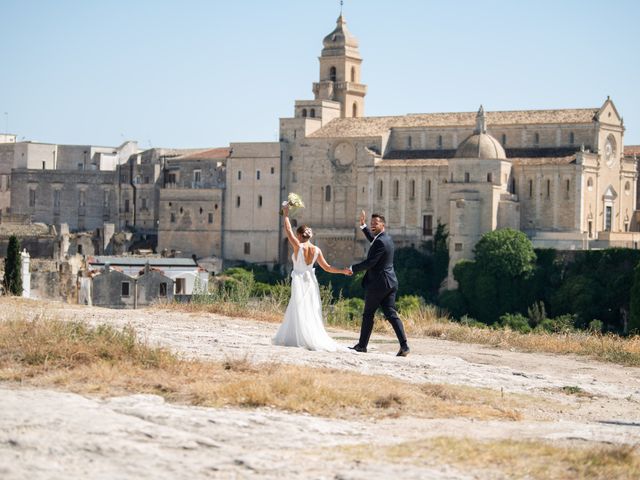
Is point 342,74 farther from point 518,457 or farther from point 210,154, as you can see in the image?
point 518,457

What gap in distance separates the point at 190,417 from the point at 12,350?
280 cm

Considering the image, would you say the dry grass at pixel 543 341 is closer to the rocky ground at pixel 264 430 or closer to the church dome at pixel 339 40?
the rocky ground at pixel 264 430

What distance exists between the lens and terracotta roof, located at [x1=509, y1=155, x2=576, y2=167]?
63562 millimetres

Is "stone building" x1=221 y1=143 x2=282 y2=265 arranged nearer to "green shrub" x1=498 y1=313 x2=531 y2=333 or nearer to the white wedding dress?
"green shrub" x1=498 y1=313 x2=531 y2=333

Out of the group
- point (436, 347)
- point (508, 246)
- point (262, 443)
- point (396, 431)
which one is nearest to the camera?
point (262, 443)

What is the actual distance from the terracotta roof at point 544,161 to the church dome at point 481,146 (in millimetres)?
1196

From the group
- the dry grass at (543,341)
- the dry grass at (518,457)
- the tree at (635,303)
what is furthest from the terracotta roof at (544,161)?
the dry grass at (518,457)

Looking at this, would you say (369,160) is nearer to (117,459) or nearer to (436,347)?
(436,347)

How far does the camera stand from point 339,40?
79.5m

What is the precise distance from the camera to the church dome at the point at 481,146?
62094 millimetres

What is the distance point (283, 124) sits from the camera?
7225 centimetres

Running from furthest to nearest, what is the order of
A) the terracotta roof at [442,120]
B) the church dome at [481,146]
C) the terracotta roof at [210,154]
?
the terracotta roof at [210,154]
the terracotta roof at [442,120]
the church dome at [481,146]

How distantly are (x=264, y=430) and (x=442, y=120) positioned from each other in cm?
6180

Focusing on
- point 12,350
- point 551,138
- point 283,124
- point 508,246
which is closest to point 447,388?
point 12,350
